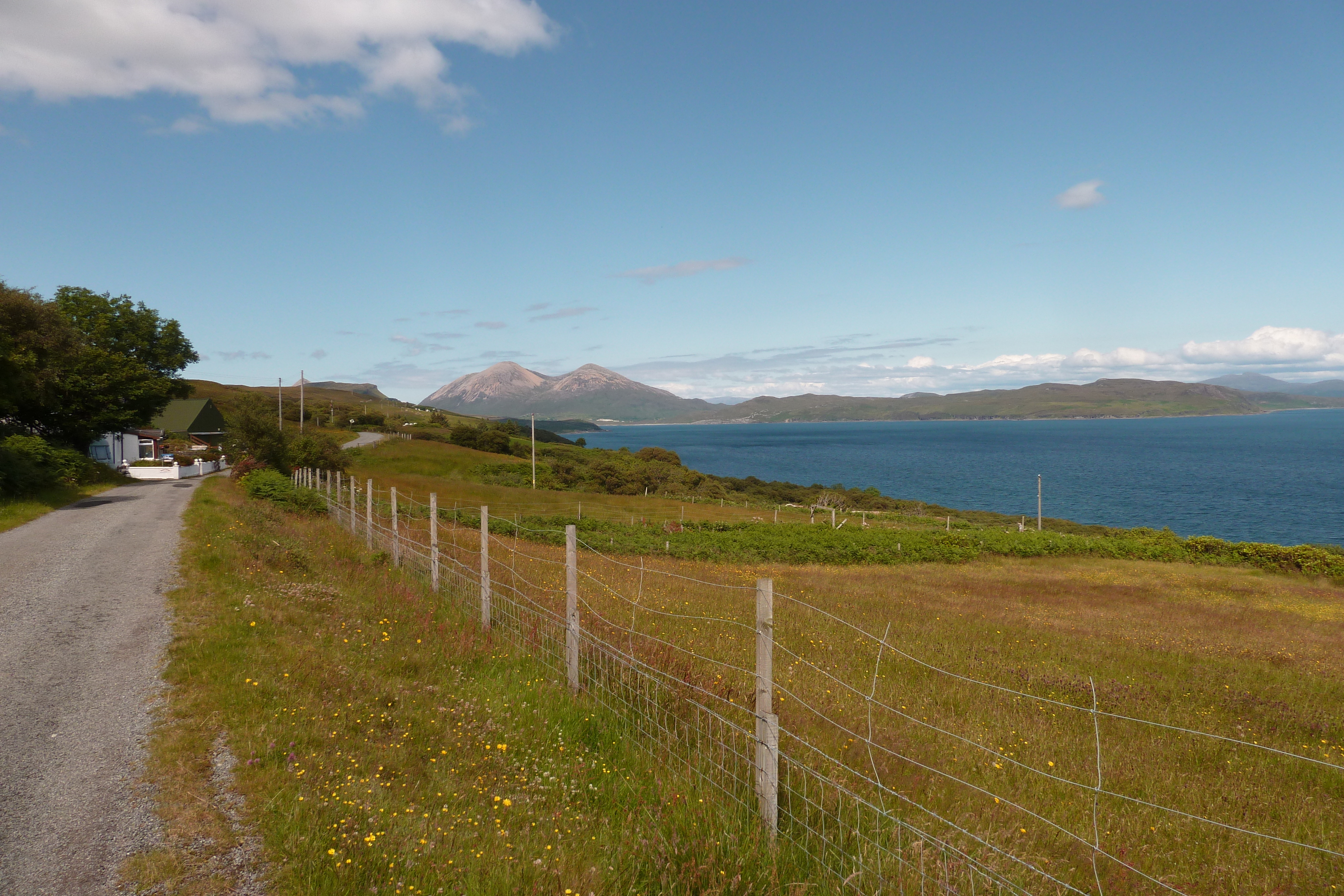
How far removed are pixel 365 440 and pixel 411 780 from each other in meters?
96.5

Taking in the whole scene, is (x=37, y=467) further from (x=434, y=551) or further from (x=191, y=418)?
(x=191, y=418)

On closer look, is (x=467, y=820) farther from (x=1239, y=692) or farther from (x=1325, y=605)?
(x=1325, y=605)

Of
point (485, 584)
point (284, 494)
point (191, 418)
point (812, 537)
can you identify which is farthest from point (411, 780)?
point (191, 418)

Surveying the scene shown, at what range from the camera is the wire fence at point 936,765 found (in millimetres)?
5023

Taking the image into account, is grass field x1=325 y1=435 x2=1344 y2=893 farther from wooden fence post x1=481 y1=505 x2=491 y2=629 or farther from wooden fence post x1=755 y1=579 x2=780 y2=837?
wooden fence post x1=755 y1=579 x2=780 y2=837

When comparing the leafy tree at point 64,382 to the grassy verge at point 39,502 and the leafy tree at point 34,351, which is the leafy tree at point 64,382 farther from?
the grassy verge at point 39,502

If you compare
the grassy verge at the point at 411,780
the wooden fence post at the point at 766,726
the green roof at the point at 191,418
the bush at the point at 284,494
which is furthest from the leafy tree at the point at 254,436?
the wooden fence post at the point at 766,726

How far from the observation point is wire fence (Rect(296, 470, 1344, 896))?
5.02 meters

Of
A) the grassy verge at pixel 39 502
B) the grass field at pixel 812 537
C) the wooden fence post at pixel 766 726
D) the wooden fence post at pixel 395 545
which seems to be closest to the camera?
the wooden fence post at pixel 766 726

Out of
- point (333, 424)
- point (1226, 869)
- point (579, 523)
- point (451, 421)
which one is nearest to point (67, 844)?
point (1226, 869)

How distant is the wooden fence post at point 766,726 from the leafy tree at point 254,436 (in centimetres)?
4408

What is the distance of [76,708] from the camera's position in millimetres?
7172

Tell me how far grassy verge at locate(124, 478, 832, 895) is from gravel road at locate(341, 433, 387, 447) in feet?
257

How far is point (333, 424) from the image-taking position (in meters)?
114
